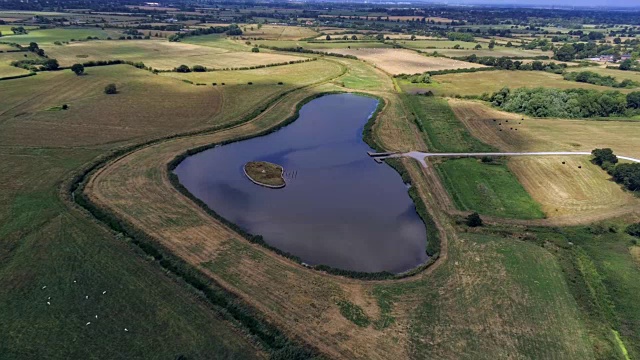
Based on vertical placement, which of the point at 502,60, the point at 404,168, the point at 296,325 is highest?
the point at 502,60

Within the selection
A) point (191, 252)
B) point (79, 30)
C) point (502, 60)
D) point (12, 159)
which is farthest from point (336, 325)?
point (79, 30)

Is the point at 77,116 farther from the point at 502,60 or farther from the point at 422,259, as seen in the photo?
the point at 502,60

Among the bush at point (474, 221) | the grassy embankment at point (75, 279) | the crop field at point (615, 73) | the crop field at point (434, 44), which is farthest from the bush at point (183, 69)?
the crop field at point (615, 73)

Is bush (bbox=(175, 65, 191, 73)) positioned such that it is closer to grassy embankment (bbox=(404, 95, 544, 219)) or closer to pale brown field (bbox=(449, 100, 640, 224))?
grassy embankment (bbox=(404, 95, 544, 219))

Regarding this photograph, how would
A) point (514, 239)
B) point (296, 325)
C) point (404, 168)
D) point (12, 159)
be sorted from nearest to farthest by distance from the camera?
point (296, 325), point (514, 239), point (12, 159), point (404, 168)

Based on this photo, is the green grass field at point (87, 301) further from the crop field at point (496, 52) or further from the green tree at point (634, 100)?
the crop field at point (496, 52)

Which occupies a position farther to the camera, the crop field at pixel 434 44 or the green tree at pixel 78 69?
the crop field at pixel 434 44
